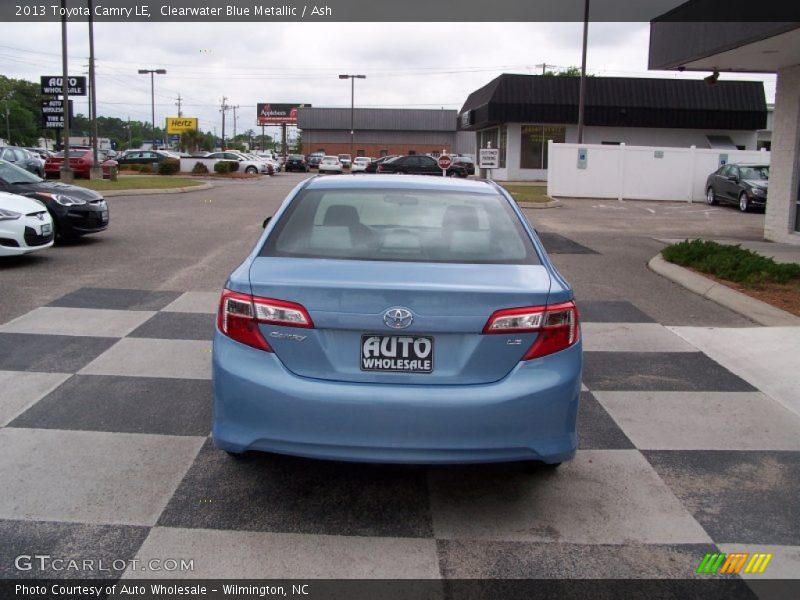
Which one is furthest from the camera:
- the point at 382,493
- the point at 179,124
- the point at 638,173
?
the point at 179,124

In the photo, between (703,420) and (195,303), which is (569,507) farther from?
(195,303)

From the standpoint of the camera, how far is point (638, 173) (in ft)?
98.0

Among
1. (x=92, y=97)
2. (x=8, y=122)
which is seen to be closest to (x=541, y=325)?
(x=92, y=97)

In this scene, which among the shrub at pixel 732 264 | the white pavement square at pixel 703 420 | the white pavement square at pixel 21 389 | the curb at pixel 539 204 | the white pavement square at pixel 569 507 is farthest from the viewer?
the curb at pixel 539 204

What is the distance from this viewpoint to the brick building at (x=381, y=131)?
8681 centimetres

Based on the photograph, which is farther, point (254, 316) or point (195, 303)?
point (195, 303)

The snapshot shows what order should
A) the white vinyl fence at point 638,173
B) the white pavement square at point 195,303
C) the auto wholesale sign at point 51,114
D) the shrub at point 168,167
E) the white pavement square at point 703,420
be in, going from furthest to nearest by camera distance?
1. the shrub at point 168,167
2. the auto wholesale sign at point 51,114
3. the white vinyl fence at point 638,173
4. the white pavement square at point 195,303
5. the white pavement square at point 703,420

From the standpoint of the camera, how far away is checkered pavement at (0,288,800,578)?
3.68 metres

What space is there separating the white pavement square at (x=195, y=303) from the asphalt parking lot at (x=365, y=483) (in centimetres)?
44

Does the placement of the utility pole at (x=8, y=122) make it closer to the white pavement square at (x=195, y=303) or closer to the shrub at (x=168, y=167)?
the shrub at (x=168, y=167)

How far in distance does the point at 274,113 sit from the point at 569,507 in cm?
10334

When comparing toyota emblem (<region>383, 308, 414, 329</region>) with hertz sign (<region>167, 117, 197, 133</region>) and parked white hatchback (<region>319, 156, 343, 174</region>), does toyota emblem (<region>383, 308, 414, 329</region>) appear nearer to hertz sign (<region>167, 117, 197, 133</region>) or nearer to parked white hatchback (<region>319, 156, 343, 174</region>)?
parked white hatchback (<region>319, 156, 343, 174</region>)

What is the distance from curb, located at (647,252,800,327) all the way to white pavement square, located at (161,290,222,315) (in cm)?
577

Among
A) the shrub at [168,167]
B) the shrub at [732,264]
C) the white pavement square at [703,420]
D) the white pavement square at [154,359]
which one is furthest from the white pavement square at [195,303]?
the shrub at [168,167]
